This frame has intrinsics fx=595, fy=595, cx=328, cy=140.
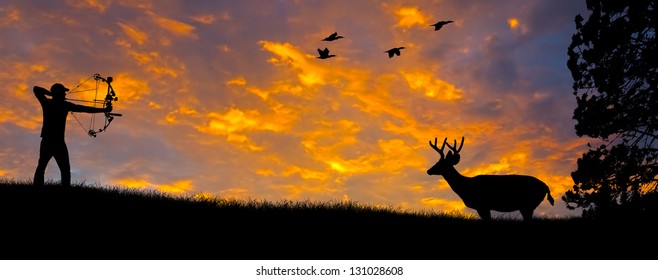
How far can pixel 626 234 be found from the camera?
525 inches

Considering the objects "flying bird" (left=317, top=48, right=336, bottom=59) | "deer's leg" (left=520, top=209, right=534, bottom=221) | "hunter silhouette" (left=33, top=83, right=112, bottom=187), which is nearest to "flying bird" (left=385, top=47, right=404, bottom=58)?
"flying bird" (left=317, top=48, right=336, bottom=59)

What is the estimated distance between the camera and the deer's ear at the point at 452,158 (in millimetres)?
18141

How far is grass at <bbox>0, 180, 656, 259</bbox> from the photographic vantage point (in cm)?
1038

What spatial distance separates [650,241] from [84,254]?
11.4 metres

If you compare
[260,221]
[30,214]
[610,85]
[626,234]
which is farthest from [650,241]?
[30,214]

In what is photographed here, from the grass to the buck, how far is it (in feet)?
6.48

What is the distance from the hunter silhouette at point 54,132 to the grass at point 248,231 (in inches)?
21.7

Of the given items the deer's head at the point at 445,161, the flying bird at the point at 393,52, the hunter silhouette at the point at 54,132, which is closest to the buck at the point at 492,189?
the deer's head at the point at 445,161

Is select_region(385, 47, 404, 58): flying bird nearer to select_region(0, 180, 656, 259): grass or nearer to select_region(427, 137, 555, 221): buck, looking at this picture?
select_region(0, 180, 656, 259): grass

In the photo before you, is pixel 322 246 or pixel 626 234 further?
pixel 626 234

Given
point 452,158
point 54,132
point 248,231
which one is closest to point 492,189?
point 452,158

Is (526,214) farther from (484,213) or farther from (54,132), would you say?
(54,132)

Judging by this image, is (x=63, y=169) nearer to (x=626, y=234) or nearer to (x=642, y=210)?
(x=626, y=234)

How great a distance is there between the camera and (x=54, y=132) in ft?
46.1
